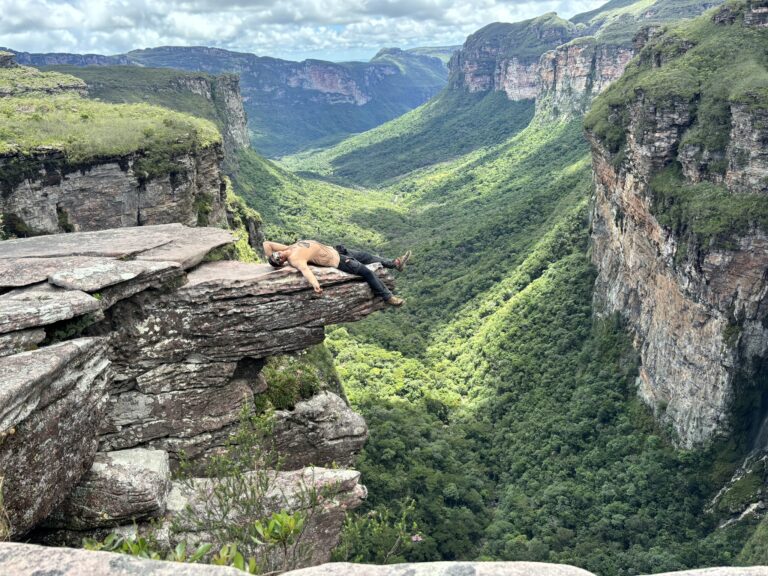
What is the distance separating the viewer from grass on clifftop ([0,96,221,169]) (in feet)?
109

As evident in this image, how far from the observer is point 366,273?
17391 mm

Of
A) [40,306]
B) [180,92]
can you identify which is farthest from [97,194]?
[180,92]

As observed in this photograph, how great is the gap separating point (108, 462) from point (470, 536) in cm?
3674

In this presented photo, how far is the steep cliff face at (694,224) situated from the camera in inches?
1790

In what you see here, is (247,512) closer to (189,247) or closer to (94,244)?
(189,247)

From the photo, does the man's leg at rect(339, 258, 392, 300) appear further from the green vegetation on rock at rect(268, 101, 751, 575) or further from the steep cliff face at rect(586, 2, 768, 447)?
→ the steep cliff face at rect(586, 2, 768, 447)

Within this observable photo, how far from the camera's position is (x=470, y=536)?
45.5m

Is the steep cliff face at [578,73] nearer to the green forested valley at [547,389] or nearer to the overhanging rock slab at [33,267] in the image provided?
the green forested valley at [547,389]

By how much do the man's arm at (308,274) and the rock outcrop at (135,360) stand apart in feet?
1.03

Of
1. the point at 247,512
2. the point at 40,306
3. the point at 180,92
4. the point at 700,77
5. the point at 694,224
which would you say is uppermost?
the point at 180,92

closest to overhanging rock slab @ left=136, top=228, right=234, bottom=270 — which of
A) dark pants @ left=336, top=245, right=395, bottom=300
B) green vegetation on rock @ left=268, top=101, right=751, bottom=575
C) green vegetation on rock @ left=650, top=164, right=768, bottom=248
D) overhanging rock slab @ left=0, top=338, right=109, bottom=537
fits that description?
overhanging rock slab @ left=0, top=338, right=109, bottom=537

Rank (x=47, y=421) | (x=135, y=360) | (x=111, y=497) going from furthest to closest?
(x=135, y=360), (x=111, y=497), (x=47, y=421)

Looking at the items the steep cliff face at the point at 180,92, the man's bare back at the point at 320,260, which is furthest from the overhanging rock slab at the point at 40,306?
the steep cliff face at the point at 180,92

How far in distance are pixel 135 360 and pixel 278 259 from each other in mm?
4590
